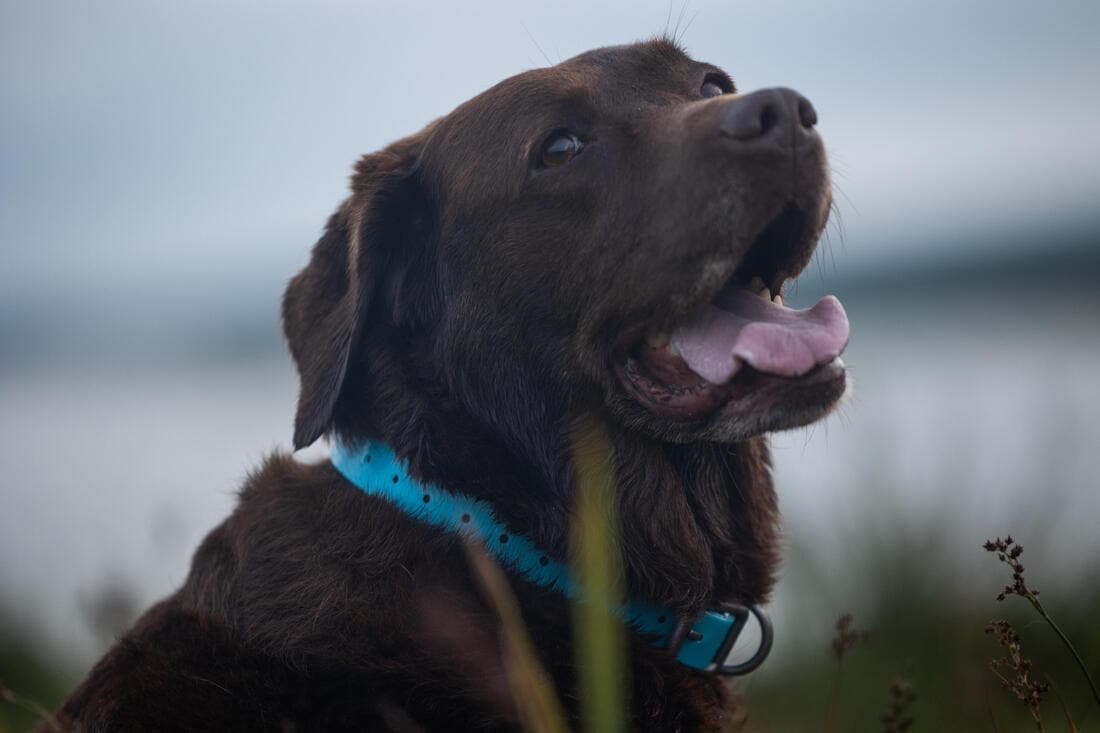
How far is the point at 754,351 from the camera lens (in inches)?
121

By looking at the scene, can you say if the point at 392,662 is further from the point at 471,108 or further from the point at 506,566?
the point at 471,108

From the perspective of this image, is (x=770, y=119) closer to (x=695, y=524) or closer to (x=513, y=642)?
(x=695, y=524)

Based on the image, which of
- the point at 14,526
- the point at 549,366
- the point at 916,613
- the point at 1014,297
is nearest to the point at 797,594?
the point at 916,613

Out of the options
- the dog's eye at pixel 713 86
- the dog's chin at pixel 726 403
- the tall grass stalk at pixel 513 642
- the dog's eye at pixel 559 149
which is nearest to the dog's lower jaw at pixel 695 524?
the dog's chin at pixel 726 403

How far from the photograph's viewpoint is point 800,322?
123 inches

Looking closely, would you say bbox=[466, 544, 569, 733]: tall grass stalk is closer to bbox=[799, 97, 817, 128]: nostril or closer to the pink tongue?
the pink tongue

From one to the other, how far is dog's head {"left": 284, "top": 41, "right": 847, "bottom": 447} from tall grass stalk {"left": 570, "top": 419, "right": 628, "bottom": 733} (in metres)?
0.12

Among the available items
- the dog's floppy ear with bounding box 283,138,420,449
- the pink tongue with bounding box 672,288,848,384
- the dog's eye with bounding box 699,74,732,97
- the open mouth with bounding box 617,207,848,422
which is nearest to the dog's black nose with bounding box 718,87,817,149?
the open mouth with bounding box 617,207,848,422

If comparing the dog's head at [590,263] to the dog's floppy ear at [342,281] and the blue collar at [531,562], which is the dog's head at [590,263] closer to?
the dog's floppy ear at [342,281]

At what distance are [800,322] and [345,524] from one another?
127cm

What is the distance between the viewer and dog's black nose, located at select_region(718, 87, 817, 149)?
119 inches

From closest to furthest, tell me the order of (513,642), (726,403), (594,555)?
(594,555), (513,642), (726,403)

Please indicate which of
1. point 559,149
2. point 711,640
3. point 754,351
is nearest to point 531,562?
point 711,640

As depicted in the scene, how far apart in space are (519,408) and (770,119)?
3.34 feet
